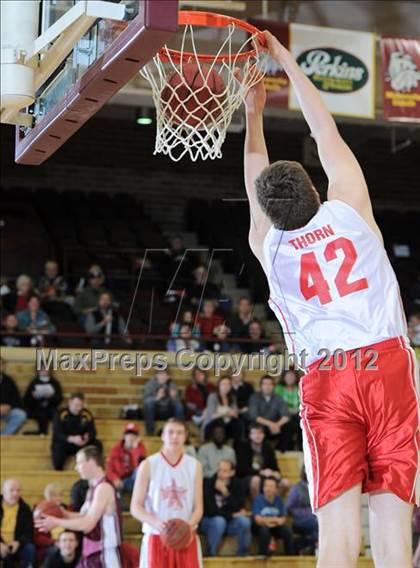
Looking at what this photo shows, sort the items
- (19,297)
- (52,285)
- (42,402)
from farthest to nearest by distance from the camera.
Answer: (52,285) < (19,297) < (42,402)

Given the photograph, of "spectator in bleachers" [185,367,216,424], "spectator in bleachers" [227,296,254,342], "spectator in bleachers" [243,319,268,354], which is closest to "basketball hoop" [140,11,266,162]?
"spectator in bleachers" [185,367,216,424]

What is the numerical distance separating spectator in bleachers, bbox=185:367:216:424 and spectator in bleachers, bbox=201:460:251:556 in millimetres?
1602

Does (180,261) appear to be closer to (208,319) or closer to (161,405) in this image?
→ (208,319)

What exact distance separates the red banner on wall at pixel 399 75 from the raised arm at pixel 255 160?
729 centimetres

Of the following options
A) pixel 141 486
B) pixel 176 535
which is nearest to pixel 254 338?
pixel 141 486

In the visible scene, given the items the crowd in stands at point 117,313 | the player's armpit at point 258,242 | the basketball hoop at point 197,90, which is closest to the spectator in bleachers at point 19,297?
the crowd in stands at point 117,313

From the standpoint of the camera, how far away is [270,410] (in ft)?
35.9

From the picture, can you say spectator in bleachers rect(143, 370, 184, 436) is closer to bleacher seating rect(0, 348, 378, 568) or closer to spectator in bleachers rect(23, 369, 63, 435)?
bleacher seating rect(0, 348, 378, 568)

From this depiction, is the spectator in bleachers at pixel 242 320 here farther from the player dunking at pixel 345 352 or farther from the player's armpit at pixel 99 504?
the player dunking at pixel 345 352

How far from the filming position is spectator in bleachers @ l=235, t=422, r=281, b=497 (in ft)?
32.5

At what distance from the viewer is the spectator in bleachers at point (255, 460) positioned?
32.5ft

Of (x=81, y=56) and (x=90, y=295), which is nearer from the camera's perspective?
(x=81, y=56)

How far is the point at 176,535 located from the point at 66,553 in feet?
5.07

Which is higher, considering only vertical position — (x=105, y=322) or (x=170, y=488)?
(x=105, y=322)
